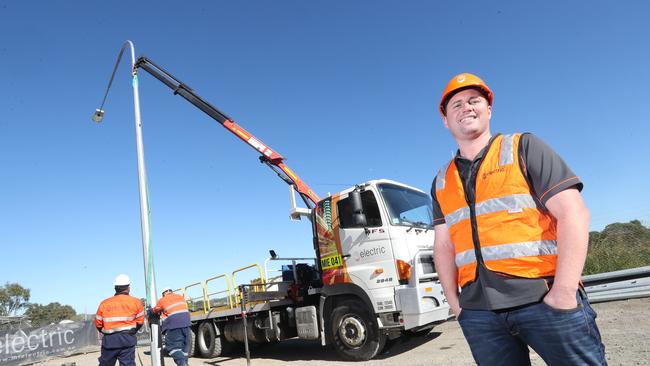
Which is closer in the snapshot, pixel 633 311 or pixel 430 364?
pixel 430 364

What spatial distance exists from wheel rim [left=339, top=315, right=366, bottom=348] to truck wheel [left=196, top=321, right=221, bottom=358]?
13.4ft

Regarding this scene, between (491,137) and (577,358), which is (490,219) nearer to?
(491,137)

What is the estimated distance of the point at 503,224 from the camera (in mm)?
1618

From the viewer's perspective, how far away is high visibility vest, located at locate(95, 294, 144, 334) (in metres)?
6.11

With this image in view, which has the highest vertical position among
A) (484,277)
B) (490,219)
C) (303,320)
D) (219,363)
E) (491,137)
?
(491,137)

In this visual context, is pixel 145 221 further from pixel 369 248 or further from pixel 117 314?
pixel 369 248

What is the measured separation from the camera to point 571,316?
1457 mm

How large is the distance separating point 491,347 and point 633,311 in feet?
24.6

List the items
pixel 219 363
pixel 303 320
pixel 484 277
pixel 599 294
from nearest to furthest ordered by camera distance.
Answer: pixel 484 277 < pixel 303 320 < pixel 599 294 < pixel 219 363

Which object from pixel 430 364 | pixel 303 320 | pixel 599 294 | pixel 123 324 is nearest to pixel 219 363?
pixel 303 320

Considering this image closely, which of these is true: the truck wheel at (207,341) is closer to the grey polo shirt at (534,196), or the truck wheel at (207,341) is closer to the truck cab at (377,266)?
the truck cab at (377,266)

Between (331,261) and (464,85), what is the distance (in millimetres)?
5931

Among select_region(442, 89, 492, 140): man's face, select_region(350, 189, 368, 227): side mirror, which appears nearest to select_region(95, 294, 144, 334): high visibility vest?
select_region(350, 189, 368, 227): side mirror

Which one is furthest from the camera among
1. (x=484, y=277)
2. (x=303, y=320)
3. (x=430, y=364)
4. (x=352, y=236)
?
(x=303, y=320)
